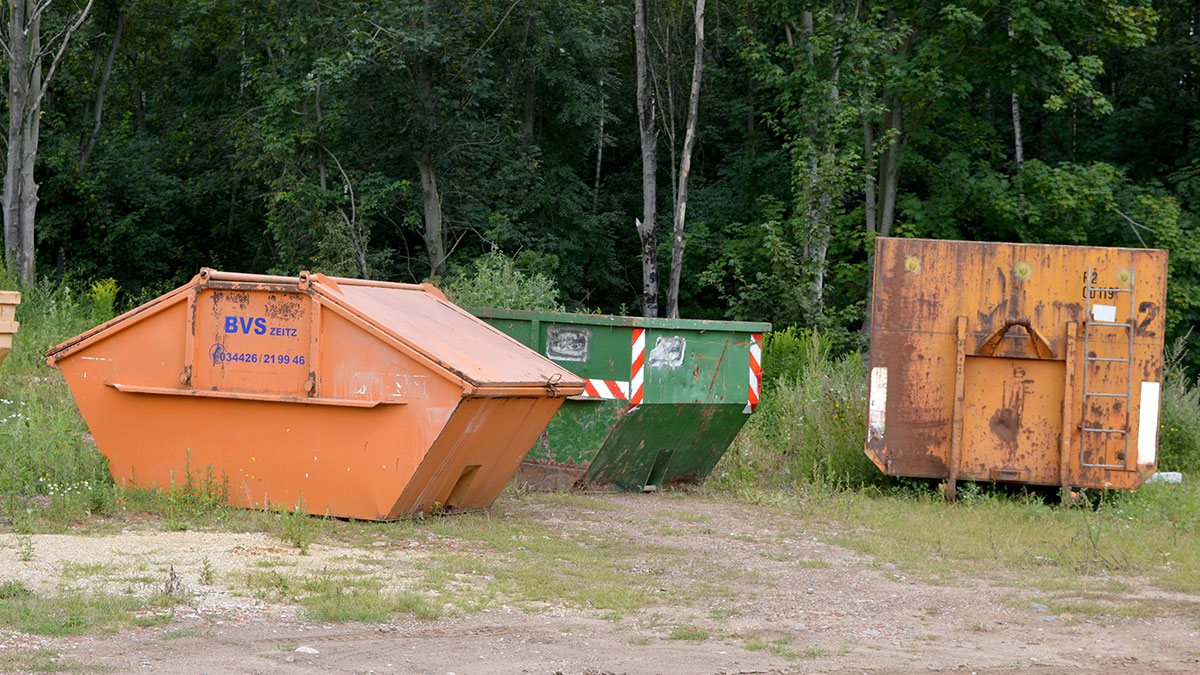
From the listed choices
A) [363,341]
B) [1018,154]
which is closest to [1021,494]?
[363,341]

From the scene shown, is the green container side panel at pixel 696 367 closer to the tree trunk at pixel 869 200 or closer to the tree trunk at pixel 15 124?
the tree trunk at pixel 15 124

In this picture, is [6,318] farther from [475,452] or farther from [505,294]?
[505,294]

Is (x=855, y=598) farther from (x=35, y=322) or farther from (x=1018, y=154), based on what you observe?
(x=1018, y=154)

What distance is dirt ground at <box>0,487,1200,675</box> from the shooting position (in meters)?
4.97

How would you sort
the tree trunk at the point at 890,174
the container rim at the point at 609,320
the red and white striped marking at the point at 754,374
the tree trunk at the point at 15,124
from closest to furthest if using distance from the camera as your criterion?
1. the container rim at the point at 609,320
2. the red and white striped marking at the point at 754,374
3. the tree trunk at the point at 15,124
4. the tree trunk at the point at 890,174

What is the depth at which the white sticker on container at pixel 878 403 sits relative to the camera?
432 inches

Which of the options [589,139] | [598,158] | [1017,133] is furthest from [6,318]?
[598,158]

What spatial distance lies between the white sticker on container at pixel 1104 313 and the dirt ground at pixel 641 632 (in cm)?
383

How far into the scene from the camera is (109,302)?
741 inches

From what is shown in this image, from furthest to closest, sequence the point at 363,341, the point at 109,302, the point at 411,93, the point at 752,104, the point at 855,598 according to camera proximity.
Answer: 1. the point at 752,104
2. the point at 411,93
3. the point at 109,302
4. the point at 363,341
5. the point at 855,598

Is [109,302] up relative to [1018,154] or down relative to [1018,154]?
down

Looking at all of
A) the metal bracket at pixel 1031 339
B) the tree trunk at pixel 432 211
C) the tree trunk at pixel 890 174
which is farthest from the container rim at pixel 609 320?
the tree trunk at pixel 890 174

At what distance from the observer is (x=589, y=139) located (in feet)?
110

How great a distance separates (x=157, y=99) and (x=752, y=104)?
16.4 metres
